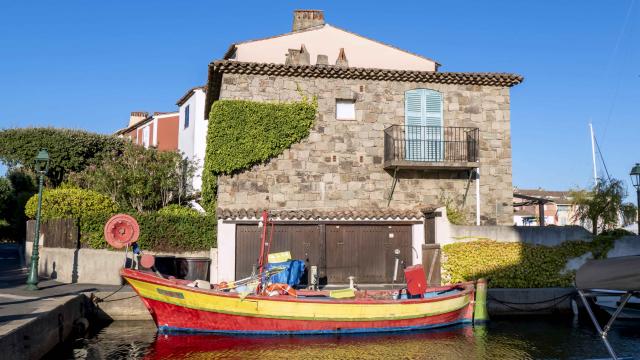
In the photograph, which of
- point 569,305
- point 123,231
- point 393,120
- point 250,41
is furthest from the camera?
point 250,41

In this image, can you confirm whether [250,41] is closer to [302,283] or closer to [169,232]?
[169,232]

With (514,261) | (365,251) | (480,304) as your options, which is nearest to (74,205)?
(365,251)

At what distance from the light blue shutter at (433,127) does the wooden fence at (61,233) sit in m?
12.9

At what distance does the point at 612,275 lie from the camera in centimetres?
746

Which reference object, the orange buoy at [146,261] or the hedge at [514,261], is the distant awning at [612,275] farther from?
the hedge at [514,261]

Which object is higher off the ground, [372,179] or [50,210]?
[372,179]

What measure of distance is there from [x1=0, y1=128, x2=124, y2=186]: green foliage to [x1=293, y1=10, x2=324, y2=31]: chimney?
1413cm

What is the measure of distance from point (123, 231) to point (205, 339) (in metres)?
3.84

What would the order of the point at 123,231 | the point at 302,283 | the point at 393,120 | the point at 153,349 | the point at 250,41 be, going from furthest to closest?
the point at 250,41, the point at 393,120, the point at 302,283, the point at 123,231, the point at 153,349

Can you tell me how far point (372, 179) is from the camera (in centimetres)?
2091

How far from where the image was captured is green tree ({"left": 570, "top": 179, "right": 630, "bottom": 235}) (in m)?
21.9

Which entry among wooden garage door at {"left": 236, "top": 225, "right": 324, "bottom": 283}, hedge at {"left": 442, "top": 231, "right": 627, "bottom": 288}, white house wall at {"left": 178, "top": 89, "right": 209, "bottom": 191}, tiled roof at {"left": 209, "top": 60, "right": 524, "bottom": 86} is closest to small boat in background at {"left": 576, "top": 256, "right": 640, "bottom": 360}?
hedge at {"left": 442, "top": 231, "right": 627, "bottom": 288}

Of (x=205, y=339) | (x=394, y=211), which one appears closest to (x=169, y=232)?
(x=205, y=339)

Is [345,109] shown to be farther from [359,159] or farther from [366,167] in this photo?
[366,167]
